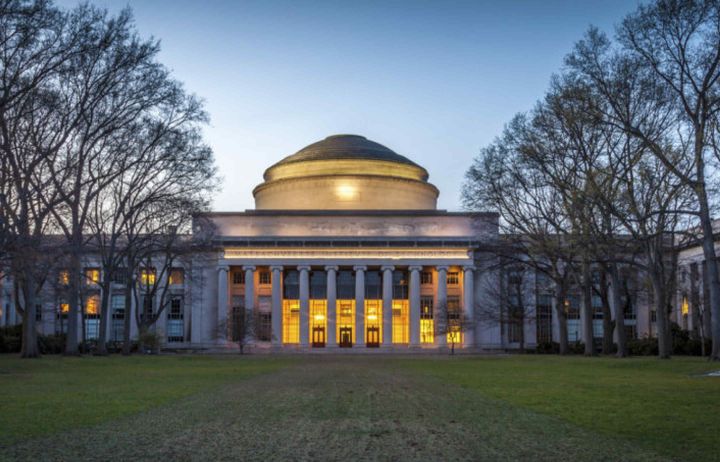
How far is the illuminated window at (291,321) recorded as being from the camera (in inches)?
3752

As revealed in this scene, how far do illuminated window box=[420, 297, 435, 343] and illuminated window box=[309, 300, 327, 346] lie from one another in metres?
11.3

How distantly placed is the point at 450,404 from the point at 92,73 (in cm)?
2889

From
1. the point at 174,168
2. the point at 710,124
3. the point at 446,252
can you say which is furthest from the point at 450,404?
the point at 446,252

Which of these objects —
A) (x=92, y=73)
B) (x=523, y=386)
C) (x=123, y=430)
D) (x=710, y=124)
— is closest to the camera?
(x=123, y=430)

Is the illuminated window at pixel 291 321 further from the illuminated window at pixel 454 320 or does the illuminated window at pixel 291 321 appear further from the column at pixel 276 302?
the illuminated window at pixel 454 320

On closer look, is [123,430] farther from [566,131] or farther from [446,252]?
[446,252]

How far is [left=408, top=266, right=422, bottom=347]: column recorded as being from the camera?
92688 millimetres

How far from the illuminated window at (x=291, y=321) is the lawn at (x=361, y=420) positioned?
68.4 m

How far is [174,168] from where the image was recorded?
164ft

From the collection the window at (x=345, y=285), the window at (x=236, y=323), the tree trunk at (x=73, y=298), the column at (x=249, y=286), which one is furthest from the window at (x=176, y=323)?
the tree trunk at (x=73, y=298)

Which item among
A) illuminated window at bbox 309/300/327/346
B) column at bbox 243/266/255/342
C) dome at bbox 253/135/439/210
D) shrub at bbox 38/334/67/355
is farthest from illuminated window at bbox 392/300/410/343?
shrub at bbox 38/334/67/355

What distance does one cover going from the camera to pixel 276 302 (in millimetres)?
93625

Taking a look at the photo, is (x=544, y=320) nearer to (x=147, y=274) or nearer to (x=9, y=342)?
(x=147, y=274)

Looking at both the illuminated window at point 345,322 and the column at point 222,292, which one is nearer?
the column at point 222,292
